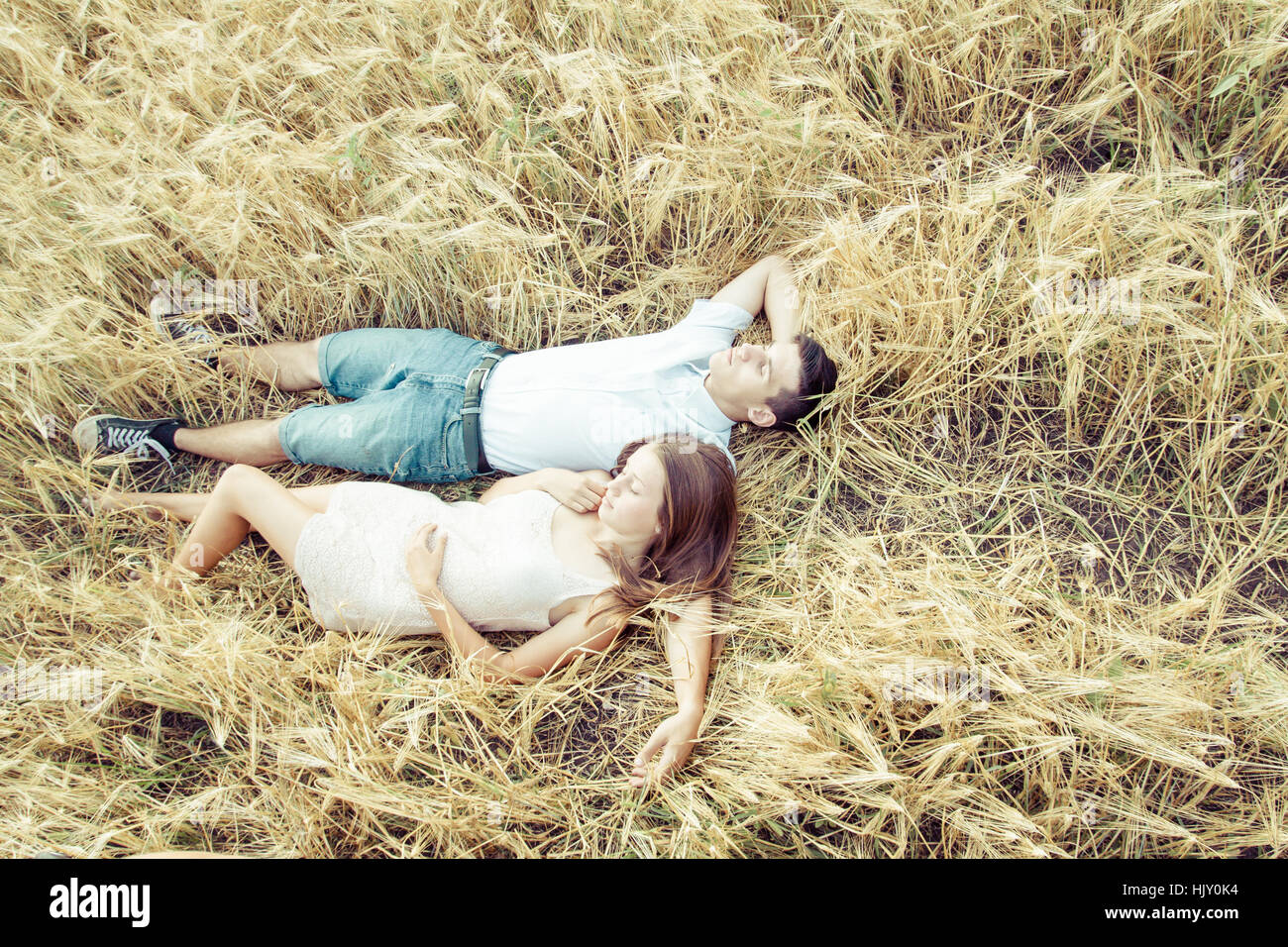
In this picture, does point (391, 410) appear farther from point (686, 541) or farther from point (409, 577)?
point (686, 541)

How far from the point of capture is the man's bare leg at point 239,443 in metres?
2.49

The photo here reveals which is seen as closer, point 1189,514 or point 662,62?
point 1189,514

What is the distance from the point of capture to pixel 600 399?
237cm

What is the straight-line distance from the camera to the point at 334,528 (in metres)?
2.14

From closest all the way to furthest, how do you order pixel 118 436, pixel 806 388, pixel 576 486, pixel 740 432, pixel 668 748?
1. pixel 668 748
2. pixel 576 486
3. pixel 806 388
4. pixel 118 436
5. pixel 740 432

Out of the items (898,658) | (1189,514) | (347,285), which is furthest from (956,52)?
(347,285)

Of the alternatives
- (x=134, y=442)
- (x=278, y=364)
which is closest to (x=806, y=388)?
(x=278, y=364)

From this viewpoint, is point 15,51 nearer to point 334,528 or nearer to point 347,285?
point 347,285

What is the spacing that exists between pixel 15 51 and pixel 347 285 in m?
1.67

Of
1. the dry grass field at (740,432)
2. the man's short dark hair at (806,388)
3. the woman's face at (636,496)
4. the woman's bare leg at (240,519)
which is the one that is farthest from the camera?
the man's short dark hair at (806,388)

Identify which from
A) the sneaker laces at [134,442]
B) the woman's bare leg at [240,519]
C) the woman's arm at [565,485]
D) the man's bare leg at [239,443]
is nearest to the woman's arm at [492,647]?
the woman's arm at [565,485]

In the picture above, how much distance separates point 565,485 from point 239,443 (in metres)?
1.20

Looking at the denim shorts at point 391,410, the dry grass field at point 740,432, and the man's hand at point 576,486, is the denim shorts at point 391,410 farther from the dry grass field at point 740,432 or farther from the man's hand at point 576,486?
the man's hand at point 576,486

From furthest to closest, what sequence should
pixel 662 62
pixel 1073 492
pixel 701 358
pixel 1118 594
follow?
pixel 662 62 < pixel 701 358 < pixel 1073 492 < pixel 1118 594
